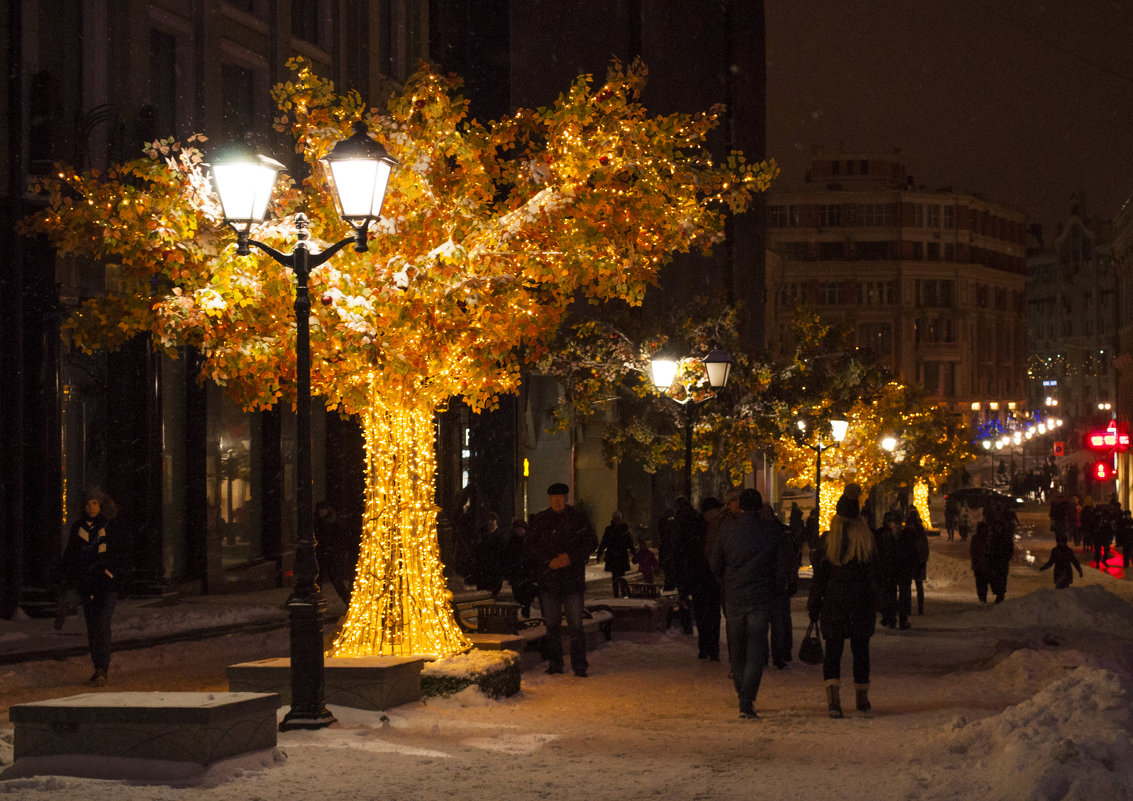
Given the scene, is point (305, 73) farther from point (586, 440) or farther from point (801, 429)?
point (586, 440)

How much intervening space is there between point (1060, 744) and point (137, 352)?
19.7m

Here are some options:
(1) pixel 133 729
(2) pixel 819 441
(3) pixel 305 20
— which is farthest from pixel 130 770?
(2) pixel 819 441

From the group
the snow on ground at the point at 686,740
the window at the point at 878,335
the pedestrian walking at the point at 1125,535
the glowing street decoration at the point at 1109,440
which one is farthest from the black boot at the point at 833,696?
the window at the point at 878,335

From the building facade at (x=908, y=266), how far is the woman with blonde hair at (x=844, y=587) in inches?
4388

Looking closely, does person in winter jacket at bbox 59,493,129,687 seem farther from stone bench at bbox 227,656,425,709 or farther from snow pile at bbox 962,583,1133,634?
snow pile at bbox 962,583,1133,634

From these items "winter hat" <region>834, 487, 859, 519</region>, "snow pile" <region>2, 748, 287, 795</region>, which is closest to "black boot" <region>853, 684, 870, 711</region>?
"winter hat" <region>834, 487, 859, 519</region>

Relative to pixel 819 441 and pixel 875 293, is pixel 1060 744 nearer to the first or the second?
pixel 819 441

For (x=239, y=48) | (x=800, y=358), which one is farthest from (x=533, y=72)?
(x=239, y=48)

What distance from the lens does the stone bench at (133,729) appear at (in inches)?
360

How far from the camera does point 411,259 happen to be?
13.5 meters

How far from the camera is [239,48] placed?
94.7ft

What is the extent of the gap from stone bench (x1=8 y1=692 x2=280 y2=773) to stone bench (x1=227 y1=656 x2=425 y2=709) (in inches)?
91.2

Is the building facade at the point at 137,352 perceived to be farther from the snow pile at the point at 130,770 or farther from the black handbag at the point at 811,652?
the snow pile at the point at 130,770

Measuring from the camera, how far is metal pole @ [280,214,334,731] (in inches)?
434
